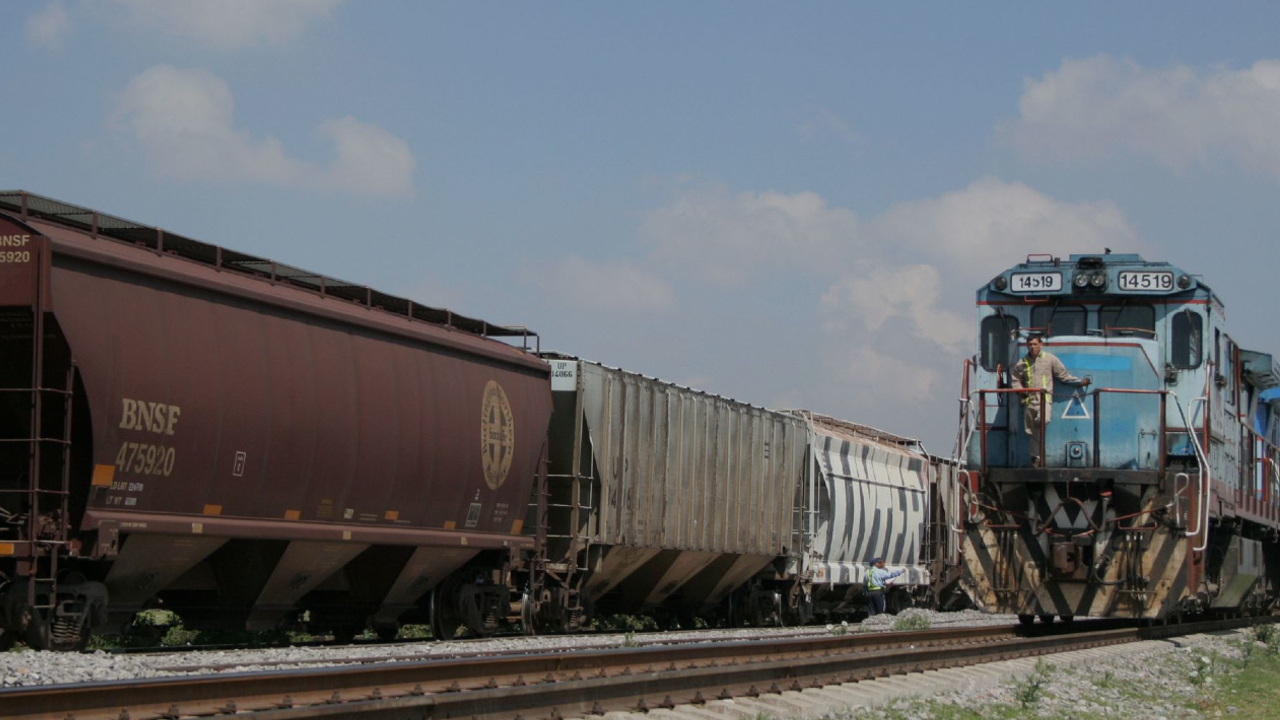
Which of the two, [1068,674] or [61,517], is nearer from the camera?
[61,517]

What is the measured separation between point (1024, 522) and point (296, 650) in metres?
8.77

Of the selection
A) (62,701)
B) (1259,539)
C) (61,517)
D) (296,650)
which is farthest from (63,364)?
(1259,539)

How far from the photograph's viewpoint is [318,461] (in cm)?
1448

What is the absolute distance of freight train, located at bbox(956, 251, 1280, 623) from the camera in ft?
55.6

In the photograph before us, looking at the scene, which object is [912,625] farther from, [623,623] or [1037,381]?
[1037,381]

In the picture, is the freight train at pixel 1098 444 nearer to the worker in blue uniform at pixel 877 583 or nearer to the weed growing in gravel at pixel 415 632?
the weed growing in gravel at pixel 415 632

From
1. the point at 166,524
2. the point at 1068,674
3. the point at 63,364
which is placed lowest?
the point at 1068,674

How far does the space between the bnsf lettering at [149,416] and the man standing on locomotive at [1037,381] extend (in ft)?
32.4

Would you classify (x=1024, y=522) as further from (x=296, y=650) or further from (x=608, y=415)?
(x=296, y=650)

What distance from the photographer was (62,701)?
7.51 meters

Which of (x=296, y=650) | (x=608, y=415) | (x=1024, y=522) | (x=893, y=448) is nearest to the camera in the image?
(x=296, y=650)

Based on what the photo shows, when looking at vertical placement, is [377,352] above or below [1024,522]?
above

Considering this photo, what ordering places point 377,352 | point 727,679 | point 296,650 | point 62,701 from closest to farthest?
point 62,701 → point 727,679 → point 296,650 → point 377,352

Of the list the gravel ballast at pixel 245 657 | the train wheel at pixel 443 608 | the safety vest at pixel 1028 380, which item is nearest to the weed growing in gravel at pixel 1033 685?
the safety vest at pixel 1028 380
